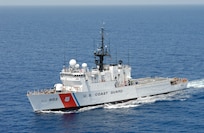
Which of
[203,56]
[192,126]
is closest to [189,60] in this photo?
[203,56]

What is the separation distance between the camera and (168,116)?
65.4m

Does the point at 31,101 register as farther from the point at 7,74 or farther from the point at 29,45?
the point at 29,45

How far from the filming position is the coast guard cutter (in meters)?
68.1

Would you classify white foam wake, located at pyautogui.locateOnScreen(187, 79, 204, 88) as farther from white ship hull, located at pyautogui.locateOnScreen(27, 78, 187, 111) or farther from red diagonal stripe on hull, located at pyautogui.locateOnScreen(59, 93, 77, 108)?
red diagonal stripe on hull, located at pyautogui.locateOnScreen(59, 93, 77, 108)

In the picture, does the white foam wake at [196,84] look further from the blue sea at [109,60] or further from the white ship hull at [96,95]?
the white ship hull at [96,95]

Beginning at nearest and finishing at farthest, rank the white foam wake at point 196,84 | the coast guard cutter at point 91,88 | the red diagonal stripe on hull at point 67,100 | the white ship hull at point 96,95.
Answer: the white ship hull at point 96,95
the coast guard cutter at point 91,88
the red diagonal stripe on hull at point 67,100
the white foam wake at point 196,84

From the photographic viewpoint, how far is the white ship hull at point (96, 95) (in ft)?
222

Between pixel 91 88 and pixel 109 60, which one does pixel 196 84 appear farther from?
pixel 91 88

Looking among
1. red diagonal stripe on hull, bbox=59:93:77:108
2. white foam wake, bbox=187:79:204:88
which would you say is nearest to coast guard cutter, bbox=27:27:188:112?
red diagonal stripe on hull, bbox=59:93:77:108

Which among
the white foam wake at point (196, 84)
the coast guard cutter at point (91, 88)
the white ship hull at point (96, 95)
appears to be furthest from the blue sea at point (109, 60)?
the coast guard cutter at point (91, 88)

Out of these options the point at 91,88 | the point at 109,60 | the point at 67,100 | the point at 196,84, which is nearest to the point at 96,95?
the point at 91,88

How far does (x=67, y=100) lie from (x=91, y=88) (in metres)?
4.22

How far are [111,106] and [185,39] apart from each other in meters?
83.8

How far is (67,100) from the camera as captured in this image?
68.7 metres
